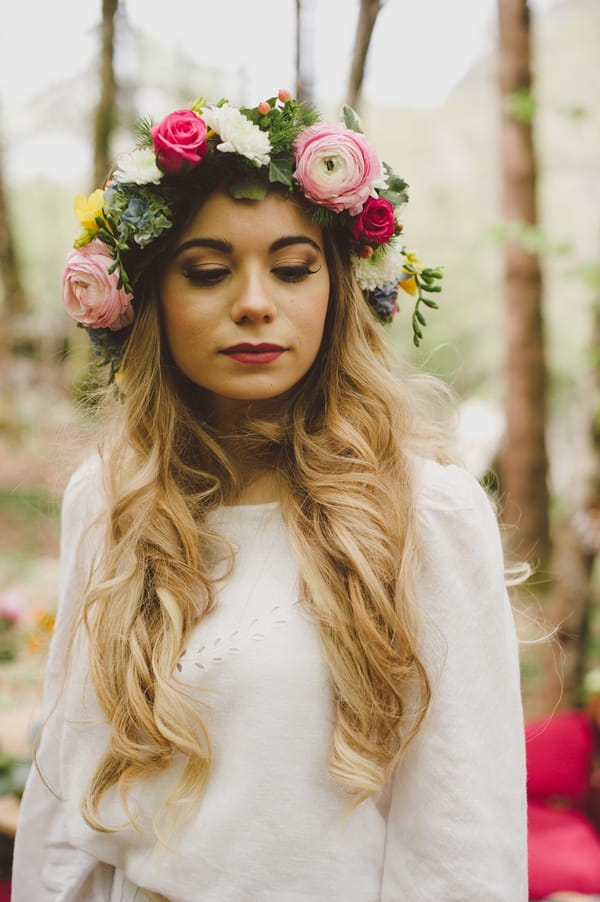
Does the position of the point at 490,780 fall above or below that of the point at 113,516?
below

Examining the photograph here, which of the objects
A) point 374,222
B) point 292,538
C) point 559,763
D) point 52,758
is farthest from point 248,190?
point 559,763

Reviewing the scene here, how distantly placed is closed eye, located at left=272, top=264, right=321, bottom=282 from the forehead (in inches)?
2.5

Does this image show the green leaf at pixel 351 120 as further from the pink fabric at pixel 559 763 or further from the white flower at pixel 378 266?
the pink fabric at pixel 559 763

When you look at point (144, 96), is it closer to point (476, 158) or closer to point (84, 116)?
point (84, 116)

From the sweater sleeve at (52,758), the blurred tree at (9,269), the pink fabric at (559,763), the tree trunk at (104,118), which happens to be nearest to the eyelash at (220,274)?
the sweater sleeve at (52,758)

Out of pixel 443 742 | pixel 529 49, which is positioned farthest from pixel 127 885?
pixel 529 49

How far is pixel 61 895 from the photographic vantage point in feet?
5.61

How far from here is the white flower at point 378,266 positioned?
1.70 meters

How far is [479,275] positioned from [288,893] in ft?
37.8

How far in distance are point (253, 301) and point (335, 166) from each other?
32 cm

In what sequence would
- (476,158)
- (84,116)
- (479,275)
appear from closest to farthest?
1. (84,116)
2. (479,275)
3. (476,158)

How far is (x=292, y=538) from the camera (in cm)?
156

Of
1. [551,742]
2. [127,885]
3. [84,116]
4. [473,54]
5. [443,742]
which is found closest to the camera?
[443,742]

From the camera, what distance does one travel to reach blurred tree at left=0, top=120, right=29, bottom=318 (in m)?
9.25
